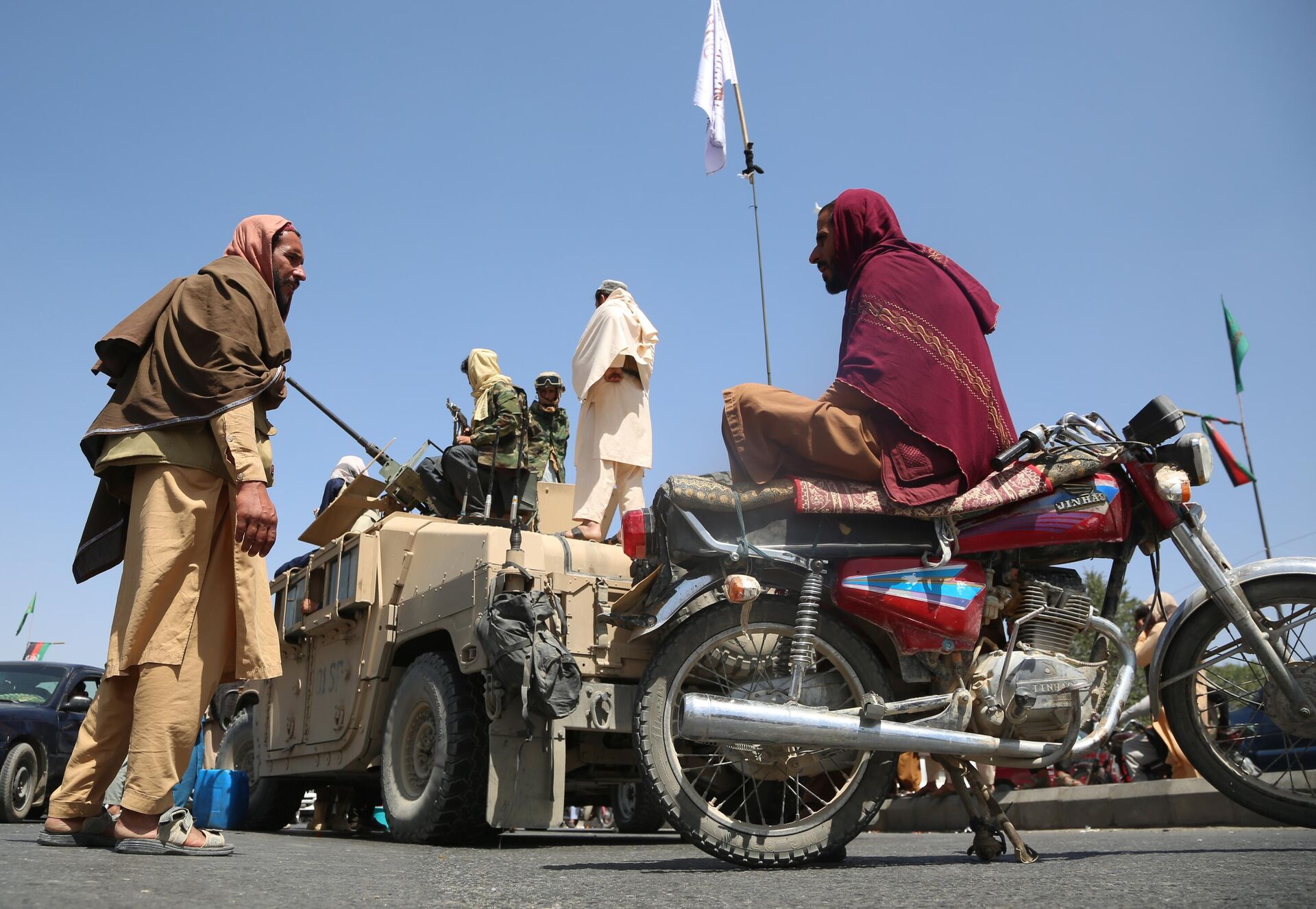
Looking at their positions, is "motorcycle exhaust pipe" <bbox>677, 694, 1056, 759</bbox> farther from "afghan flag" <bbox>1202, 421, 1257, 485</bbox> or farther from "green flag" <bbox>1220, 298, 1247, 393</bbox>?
"green flag" <bbox>1220, 298, 1247, 393</bbox>

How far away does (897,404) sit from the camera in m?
4.24

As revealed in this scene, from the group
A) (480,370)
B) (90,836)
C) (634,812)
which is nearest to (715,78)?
(480,370)

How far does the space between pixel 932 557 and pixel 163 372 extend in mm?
2788

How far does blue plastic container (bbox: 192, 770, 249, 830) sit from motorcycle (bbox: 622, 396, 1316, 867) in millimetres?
5079

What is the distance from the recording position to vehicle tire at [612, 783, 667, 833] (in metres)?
7.68

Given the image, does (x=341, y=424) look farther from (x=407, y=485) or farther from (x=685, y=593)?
(x=685, y=593)

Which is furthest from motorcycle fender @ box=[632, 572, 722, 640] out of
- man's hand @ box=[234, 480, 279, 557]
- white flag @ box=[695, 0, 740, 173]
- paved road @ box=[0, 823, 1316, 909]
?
white flag @ box=[695, 0, 740, 173]

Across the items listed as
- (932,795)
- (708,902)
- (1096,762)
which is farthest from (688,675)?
(1096,762)

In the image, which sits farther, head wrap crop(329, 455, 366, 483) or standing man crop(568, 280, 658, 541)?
head wrap crop(329, 455, 366, 483)

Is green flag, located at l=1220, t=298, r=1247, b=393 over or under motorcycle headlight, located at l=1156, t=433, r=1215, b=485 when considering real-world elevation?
over

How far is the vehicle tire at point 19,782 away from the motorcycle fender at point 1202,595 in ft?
25.3

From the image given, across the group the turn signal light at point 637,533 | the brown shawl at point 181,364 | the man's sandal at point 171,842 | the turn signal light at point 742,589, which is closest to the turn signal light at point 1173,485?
the turn signal light at point 742,589

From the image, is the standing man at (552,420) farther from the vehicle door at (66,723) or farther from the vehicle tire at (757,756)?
the vehicle tire at (757,756)

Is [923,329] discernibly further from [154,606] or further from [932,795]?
[932,795]
